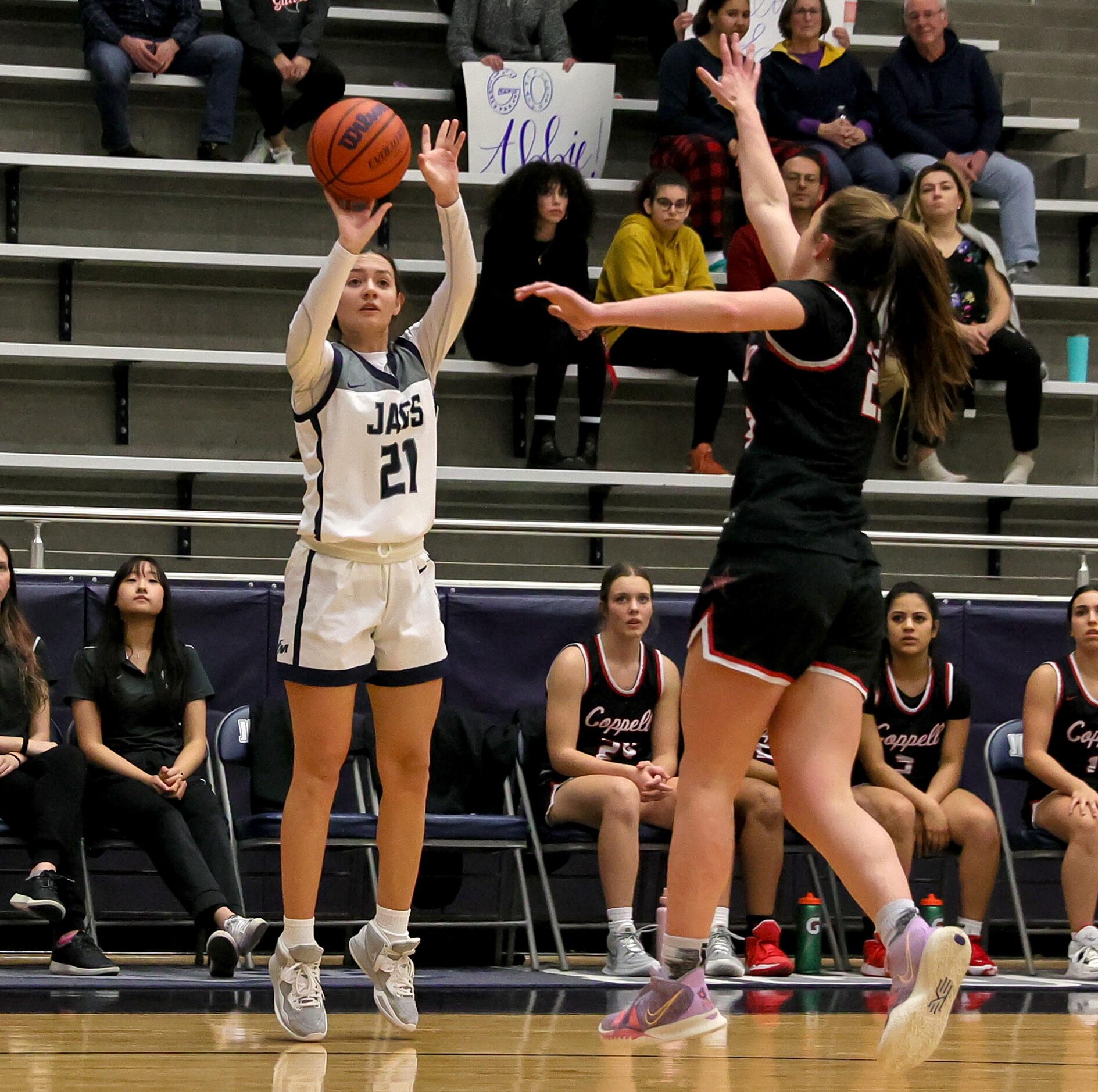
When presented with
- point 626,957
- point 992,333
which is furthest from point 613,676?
point 992,333

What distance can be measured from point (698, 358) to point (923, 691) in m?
2.34

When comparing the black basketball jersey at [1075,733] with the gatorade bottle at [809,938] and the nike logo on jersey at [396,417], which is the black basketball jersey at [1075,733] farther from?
the nike logo on jersey at [396,417]

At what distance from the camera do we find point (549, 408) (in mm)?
7789

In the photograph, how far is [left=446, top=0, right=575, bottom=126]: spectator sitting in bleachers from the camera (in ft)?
28.7

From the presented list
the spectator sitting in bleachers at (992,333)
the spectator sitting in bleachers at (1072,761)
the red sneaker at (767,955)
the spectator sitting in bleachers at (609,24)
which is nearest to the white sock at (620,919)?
the red sneaker at (767,955)

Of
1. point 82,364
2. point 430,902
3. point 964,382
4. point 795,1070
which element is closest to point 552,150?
point 82,364

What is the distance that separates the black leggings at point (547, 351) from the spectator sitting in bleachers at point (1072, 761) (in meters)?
2.52

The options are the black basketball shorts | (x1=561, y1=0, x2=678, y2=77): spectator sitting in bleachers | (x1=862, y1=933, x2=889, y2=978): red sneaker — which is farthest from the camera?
(x1=561, y1=0, x2=678, y2=77): spectator sitting in bleachers

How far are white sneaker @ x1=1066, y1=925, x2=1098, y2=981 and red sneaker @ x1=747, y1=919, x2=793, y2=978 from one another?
3.20 ft

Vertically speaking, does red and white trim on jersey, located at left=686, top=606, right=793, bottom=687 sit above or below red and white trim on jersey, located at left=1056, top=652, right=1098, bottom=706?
above

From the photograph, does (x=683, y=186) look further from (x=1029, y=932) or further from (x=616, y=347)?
(x=1029, y=932)

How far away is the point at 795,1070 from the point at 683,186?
17.9ft

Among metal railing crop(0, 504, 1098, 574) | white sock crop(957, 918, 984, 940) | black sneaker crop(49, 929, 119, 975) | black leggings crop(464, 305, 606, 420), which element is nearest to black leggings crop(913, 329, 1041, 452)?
metal railing crop(0, 504, 1098, 574)

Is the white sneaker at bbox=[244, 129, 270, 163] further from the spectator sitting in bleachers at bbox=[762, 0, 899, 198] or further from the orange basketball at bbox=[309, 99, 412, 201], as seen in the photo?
the orange basketball at bbox=[309, 99, 412, 201]
